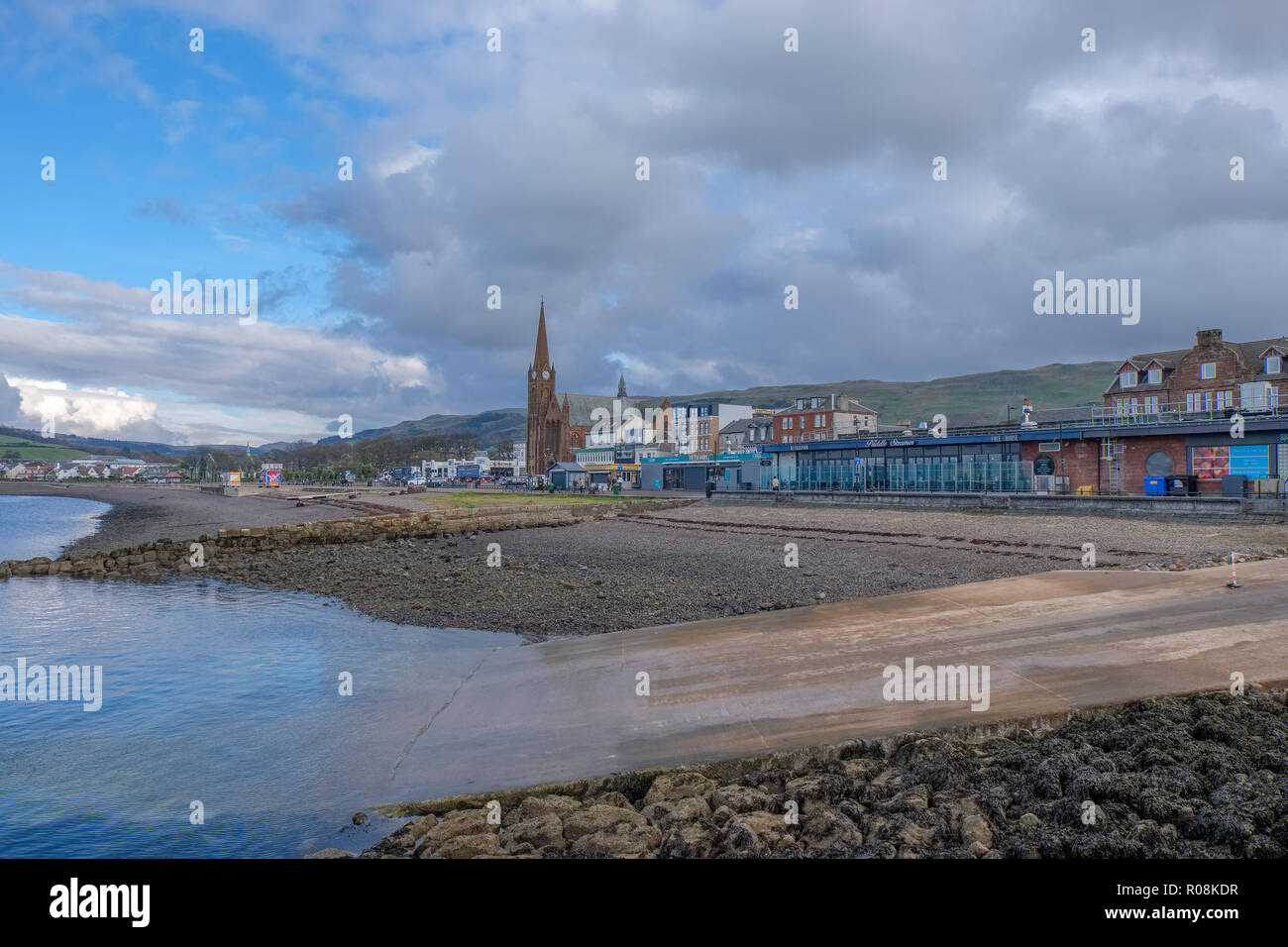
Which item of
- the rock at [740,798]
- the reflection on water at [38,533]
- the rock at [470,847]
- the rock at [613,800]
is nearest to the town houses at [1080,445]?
the rock at [740,798]

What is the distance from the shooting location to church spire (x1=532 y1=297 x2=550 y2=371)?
159 m

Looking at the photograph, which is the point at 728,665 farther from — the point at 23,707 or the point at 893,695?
the point at 23,707

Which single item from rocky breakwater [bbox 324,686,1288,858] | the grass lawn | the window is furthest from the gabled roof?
rocky breakwater [bbox 324,686,1288,858]

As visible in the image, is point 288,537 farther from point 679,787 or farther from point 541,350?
point 541,350

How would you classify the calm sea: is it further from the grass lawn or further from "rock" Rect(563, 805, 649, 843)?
the grass lawn

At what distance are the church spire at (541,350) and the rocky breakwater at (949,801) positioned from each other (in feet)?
507

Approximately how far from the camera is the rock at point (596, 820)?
664 cm

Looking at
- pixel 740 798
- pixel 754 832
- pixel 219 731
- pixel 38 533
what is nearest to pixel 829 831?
pixel 754 832

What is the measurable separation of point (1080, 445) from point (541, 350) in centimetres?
12689

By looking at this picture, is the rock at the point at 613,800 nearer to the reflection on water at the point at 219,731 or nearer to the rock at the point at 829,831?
the rock at the point at 829,831

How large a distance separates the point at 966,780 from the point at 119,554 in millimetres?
37639

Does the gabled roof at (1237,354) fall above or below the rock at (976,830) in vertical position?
above
